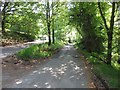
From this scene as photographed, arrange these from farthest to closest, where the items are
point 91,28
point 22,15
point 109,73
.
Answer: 1. point 22,15
2. point 91,28
3. point 109,73

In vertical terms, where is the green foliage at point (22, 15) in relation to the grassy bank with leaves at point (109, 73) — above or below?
above

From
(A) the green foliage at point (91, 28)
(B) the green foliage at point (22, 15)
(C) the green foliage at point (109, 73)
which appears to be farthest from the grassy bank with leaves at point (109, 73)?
(B) the green foliage at point (22, 15)

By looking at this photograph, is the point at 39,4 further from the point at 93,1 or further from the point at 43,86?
the point at 43,86

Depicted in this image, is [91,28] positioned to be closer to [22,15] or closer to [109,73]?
[22,15]

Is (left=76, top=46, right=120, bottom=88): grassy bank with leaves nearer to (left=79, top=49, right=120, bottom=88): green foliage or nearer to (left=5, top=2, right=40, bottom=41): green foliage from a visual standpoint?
(left=79, top=49, right=120, bottom=88): green foliage

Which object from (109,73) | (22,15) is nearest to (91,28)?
(22,15)

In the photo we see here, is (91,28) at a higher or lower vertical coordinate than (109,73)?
higher

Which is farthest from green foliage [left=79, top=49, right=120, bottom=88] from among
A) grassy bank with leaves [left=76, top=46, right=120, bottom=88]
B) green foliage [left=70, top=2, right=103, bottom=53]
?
green foliage [left=70, top=2, right=103, bottom=53]

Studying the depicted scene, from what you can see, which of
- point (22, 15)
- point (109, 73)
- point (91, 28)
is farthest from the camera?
point (22, 15)

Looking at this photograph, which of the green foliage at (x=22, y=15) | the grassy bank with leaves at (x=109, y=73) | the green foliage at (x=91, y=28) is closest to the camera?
the grassy bank with leaves at (x=109, y=73)

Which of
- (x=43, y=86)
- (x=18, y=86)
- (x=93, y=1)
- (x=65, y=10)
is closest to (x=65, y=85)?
(x=43, y=86)

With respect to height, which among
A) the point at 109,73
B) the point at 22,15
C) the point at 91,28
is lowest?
the point at 109,73

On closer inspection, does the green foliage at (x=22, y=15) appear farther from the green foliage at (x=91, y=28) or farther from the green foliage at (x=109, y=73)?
the green foliage at (x=109, y=73)

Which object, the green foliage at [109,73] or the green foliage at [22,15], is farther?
the green foliage at [22,15]
